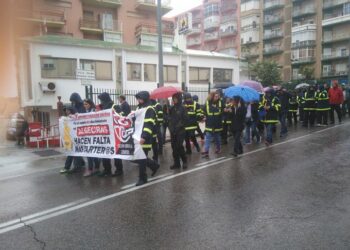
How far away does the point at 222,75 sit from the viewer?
121 ft

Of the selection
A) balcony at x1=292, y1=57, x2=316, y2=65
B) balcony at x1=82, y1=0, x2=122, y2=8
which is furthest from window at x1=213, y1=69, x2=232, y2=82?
balcony at x1=292, y1=57, x2=316, y2=65

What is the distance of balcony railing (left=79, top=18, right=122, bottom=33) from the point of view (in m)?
34.4

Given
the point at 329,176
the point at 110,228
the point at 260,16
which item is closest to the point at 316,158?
the point at 329,176

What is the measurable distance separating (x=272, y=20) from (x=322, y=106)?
165 feet

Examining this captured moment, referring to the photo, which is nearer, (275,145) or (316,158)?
(316,158)

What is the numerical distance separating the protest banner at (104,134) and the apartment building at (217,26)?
189ft

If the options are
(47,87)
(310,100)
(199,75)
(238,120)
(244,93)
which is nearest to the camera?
(238,120)

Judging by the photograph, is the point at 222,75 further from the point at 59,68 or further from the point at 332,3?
the point at 332,3

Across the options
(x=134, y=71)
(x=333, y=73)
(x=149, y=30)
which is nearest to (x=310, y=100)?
(x=134, y=71)

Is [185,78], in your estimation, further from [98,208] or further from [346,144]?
[98,208]

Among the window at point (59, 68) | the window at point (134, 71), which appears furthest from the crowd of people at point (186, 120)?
the window at point (134, 71)

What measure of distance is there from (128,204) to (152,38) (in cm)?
3320

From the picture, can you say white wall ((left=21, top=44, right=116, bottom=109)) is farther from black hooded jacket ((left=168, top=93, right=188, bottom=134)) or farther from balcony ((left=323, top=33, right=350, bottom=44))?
balcony ((left=323, top=33, right=350, bottom=44))

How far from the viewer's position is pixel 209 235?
13.5ft
